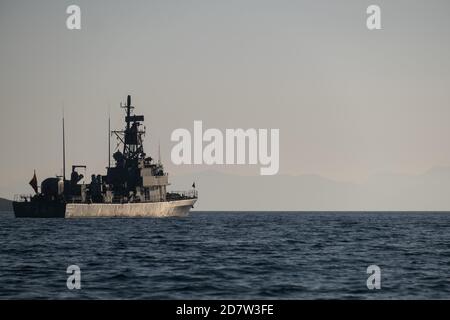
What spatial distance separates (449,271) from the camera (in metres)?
39.3

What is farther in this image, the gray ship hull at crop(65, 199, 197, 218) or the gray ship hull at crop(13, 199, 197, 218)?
the gray ship hull at crop(65, 199, 197, 218)

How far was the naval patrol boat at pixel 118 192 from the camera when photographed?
405ft

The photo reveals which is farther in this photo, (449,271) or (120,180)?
(120,180)

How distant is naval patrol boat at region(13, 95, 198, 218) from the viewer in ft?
405

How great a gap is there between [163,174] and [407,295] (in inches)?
4446

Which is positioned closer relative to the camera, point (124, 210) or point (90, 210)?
point (90, 210)

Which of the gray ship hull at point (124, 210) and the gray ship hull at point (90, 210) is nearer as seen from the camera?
the gray ship hull at point (90, 210)

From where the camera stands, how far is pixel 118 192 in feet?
445
